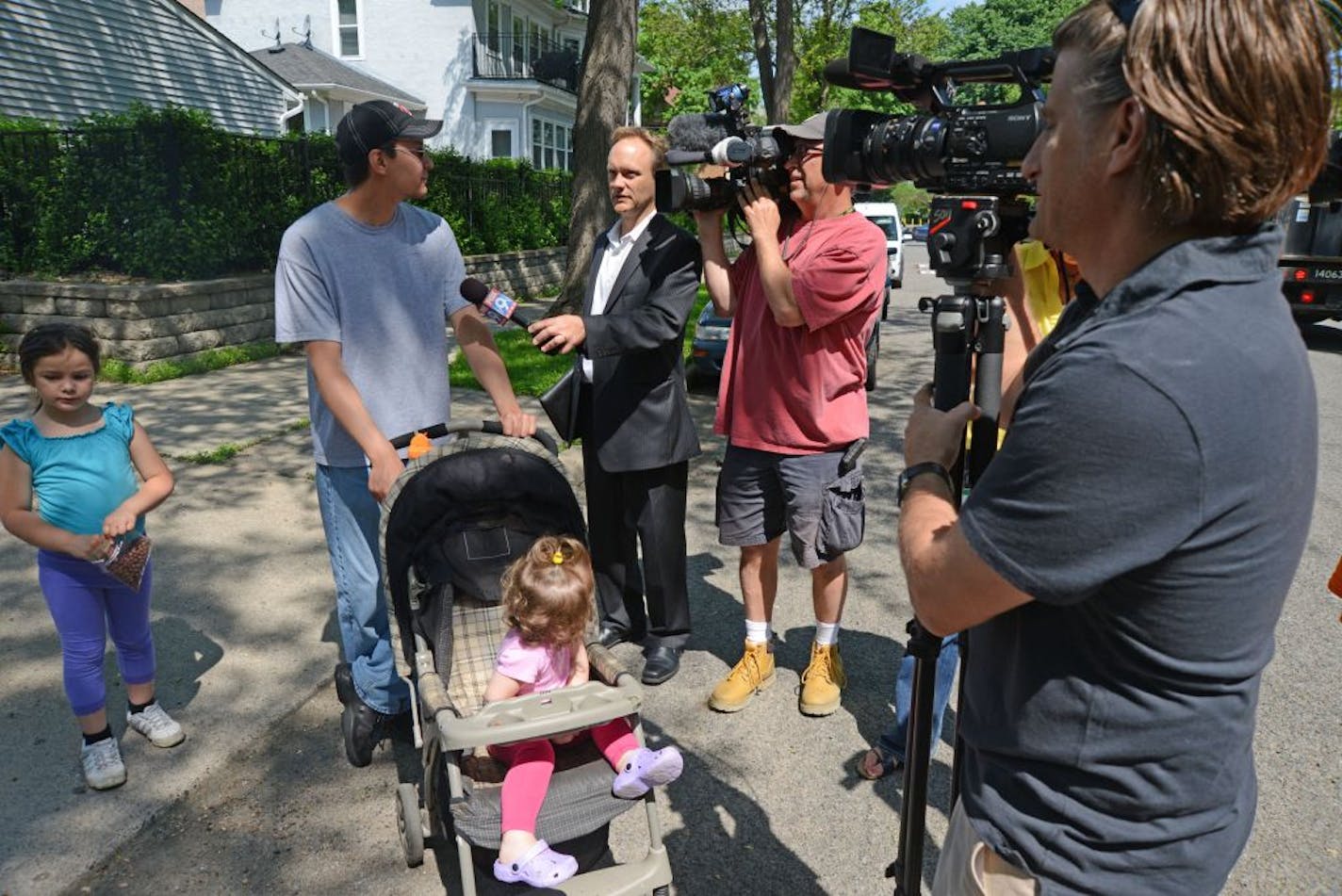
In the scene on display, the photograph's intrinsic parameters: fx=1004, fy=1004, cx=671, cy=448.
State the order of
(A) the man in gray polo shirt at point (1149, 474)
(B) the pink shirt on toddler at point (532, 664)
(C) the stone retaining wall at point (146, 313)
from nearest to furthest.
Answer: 1. (A) the man in gray polo shirt at point (1149, 474)
2. (B) the pink shirt on toddler at point (532, 664)
3. (C) the stone retaining wall at point (146, 313)

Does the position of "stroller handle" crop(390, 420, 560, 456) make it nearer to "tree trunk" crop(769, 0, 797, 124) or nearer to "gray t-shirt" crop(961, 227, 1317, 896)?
"gray t-shirt" crop(961, 227, 1317, 896)

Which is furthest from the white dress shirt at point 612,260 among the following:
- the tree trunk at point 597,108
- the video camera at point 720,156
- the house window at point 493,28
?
the house window at point 493,28

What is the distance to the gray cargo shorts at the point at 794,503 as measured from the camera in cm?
374

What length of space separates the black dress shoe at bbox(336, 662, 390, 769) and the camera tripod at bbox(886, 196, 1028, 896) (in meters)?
2.06

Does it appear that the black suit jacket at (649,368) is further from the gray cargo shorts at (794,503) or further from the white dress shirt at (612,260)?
the gray cargo shorts at (794,503)

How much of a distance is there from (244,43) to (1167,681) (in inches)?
1273

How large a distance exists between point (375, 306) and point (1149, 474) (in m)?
2.65

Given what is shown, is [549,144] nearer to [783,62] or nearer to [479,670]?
[783,62]

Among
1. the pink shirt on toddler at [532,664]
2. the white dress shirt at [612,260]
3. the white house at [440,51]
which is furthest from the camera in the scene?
the white house at [440,51]

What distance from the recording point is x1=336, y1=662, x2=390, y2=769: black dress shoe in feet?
11.4

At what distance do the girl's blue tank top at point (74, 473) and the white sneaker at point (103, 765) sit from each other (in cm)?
71

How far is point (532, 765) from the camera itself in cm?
256

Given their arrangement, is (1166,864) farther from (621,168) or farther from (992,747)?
(621,168)

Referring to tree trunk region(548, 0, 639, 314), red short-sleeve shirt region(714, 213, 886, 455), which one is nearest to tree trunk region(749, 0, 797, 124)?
tree trunk region(548, 0, 639, 314)
